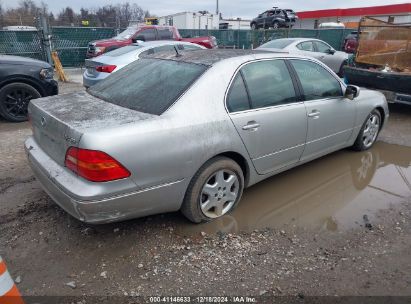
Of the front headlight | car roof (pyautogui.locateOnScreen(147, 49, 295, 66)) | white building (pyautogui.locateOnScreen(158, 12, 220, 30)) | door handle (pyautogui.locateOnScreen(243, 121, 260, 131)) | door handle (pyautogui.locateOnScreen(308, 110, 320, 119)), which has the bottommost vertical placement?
door handle (pyautogui.locateOnScreen(308, 110, 320, 119))

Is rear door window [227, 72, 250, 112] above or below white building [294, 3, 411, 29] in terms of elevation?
below

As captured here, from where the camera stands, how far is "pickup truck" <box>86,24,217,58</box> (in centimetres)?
1272

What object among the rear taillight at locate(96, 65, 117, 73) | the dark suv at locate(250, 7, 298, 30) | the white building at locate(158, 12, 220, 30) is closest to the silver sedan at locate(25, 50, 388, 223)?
the rear taillight at locate(96, 65, 117, 73)

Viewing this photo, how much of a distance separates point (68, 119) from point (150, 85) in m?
0.86

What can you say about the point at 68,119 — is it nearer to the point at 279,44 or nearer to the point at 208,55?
the point at 208,55

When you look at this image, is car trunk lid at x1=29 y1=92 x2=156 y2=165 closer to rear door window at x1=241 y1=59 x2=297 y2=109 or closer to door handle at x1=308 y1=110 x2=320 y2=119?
rear door window at x1=241 y1=59 x2=297 y2=109

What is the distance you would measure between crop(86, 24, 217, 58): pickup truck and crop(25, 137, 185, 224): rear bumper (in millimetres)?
10603

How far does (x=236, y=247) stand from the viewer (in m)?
3.01

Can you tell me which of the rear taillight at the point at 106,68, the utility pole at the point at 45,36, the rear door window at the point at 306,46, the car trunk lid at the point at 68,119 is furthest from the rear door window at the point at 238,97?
the utility pole at the point at 45,36

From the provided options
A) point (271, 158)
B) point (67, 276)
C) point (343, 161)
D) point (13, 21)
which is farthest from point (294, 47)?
point (13, 21)

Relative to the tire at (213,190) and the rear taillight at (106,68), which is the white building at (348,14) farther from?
the tire at (213,190)

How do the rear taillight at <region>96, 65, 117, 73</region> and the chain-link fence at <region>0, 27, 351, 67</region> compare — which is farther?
the chain-link fence at <region>0, 27, 351, 67</region>

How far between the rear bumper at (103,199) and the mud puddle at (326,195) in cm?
52

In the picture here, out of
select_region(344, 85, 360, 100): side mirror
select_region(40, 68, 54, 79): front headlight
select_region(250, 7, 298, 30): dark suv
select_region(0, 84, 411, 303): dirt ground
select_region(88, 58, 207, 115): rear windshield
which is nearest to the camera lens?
select_region(0, 84, 411, 303): dirt ground
